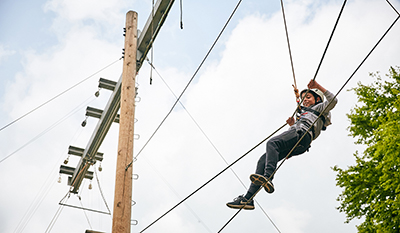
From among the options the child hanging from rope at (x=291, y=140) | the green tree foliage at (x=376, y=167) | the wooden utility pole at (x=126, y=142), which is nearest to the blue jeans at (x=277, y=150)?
the child hanging from rope at (x=291, y=140)

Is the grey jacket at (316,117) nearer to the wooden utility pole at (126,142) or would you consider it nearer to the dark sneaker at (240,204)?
the dark sneaker at (240,204)

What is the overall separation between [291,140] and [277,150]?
19 centimetres

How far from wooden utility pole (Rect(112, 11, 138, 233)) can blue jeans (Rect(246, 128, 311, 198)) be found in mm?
1693

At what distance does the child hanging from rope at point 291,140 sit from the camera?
412 centimetres

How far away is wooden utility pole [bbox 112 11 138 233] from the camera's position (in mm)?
4980

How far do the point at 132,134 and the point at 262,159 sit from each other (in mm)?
2136

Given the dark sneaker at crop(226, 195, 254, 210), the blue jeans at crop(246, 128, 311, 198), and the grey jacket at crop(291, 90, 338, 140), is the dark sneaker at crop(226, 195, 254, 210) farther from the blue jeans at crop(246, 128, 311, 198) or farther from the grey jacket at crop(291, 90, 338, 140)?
the grey jacket at crop(291, 90, 338, 140)

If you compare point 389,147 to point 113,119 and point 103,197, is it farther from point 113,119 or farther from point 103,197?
point 103,197

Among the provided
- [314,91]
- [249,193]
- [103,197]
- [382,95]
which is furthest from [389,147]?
[103,197]

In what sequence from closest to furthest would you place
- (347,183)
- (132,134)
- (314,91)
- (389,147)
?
(314,91), (132,134), (389,147), (347,183)

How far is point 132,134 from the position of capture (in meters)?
5.69

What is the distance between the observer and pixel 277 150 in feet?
13.8

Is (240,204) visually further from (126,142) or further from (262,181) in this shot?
(126,142)

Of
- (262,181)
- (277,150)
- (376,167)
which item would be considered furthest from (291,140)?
(376,167)
